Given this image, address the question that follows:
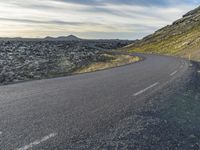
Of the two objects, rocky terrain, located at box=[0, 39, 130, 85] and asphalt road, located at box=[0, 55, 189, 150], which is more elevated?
asphalt road, located at box=[0, 55, 189, 150]

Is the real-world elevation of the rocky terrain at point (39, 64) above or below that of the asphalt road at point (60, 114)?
below

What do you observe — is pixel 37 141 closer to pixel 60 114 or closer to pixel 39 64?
pixel 60 114

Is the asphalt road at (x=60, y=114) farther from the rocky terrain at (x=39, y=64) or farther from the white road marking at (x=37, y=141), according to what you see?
the rocky terrain at (x=39, y=64)

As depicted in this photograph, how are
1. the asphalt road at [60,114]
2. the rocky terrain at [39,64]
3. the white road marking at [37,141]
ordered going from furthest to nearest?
the rocky terrain at [39,64]
the asphalt road at [60,114]
the white road marking at [37,141]

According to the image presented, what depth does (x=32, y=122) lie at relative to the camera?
7949 mm

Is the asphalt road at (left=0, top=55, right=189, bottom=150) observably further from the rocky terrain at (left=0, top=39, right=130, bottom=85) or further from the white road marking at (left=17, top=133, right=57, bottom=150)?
the rocky terrain at (left=0, top=39, right=130, bottom=85)

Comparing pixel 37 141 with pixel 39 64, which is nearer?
pixel 37 141

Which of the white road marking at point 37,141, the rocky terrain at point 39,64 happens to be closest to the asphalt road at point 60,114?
the white road marking at point 37,141

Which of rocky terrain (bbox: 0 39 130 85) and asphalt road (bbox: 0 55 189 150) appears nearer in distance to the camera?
asphalt road (bbox: 0 55 189 150)

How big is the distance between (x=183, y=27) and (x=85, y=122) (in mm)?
169824

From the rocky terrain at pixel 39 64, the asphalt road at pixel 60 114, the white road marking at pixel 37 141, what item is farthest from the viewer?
the rocky terrain at pixel 39 64

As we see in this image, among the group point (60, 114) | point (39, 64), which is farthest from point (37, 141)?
point (39, 64)

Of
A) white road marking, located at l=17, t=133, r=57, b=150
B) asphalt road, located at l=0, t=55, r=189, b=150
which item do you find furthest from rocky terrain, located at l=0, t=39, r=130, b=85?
white road marking, located at l=17, t=133, r=57, b=150

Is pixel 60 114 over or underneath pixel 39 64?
A: over
